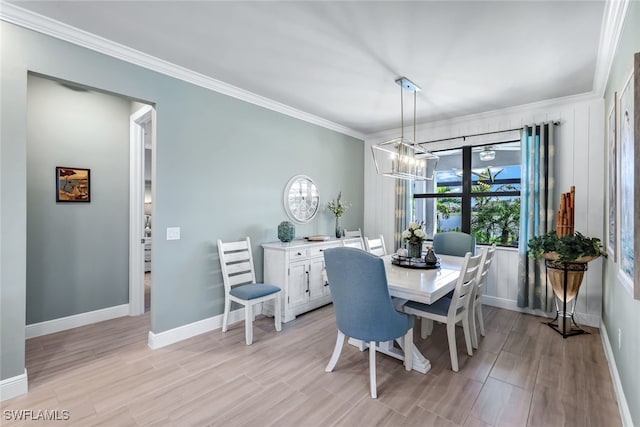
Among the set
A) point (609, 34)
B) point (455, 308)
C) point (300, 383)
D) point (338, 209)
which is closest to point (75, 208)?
point (300, 383)

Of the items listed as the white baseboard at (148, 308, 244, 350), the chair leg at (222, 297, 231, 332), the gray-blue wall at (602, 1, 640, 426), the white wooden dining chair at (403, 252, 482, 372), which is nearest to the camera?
the gray-blue wall at (602, 1, 640, 426)

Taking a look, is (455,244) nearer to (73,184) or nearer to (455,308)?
(455,308)

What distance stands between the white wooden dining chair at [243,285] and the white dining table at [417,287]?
972 millimetres

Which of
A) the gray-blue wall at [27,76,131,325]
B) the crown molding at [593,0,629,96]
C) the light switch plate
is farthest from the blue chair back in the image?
the gray-blue wall at [27,76,131,325]

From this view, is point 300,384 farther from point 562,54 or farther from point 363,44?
point 562,54

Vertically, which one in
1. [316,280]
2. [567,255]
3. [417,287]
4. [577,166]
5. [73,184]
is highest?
[577,166]

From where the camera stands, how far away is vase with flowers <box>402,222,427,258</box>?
120 inches

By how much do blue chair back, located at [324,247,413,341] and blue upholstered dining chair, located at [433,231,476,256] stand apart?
1.94 m

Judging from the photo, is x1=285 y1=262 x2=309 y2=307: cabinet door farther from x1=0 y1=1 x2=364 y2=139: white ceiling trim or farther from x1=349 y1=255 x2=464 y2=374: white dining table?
x1=0 y1=1 x2=364 y2=139: white ceiling trim

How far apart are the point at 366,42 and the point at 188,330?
3.19 meters

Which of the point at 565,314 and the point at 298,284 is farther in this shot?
the point at 298,284

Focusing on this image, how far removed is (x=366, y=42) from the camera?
7.91 feet

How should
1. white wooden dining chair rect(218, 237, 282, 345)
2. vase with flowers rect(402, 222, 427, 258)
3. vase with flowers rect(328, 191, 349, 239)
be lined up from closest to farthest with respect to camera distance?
white wooden dining chair rect(218, 237, 282, 345), vase with flowers rect(402, 222, 427, 258), vase with flowers rect(328, 191, 349, 239)

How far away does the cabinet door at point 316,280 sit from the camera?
3.77m
